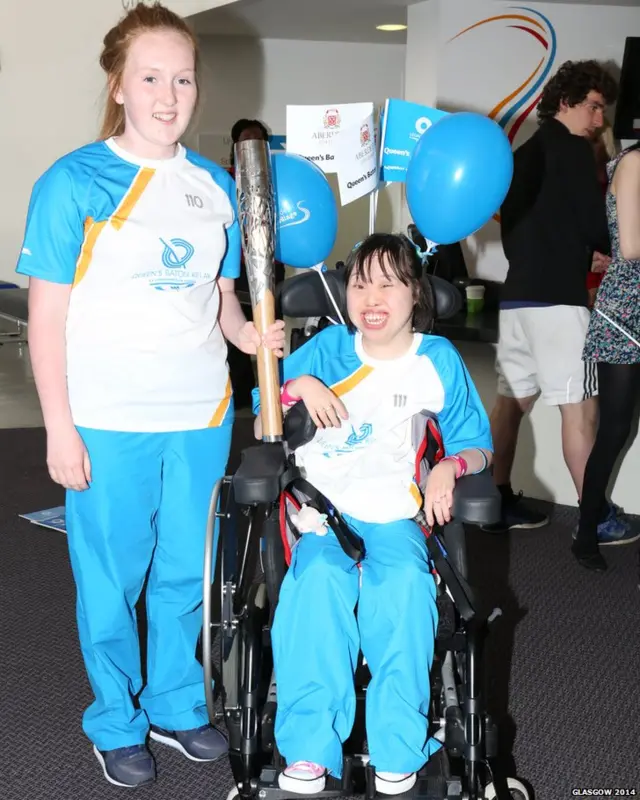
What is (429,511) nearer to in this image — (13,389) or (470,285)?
(13,389)

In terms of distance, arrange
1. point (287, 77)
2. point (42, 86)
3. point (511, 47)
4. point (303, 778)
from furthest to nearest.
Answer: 1. point (287, 77)
2. point (42, 86)
3. point (511, 47)
4. point (303, 778)

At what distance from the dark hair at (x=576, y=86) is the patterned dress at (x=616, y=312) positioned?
11.9 inches

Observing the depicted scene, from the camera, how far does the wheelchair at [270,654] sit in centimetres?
169

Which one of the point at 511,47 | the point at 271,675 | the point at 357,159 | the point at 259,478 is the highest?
the point at 511,47

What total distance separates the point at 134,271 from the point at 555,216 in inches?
74.2

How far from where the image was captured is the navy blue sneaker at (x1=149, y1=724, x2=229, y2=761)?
213 centimetres

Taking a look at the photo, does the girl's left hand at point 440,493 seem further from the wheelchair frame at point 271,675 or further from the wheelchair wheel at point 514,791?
the wheelchair wheel at point 514,791

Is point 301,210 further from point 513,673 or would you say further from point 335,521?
point 513,673

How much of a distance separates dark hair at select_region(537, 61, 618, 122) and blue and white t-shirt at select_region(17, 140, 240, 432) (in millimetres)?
1692

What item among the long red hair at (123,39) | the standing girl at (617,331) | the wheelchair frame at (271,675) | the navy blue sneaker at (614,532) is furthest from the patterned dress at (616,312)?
the long red hair at (123,39)

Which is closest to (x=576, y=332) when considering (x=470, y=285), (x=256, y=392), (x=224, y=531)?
(x=256, y=392)

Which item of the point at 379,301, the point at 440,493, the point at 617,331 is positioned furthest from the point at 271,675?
the point at 617,331

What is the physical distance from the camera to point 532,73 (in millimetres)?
6684

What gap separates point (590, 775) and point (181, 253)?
148 cm
